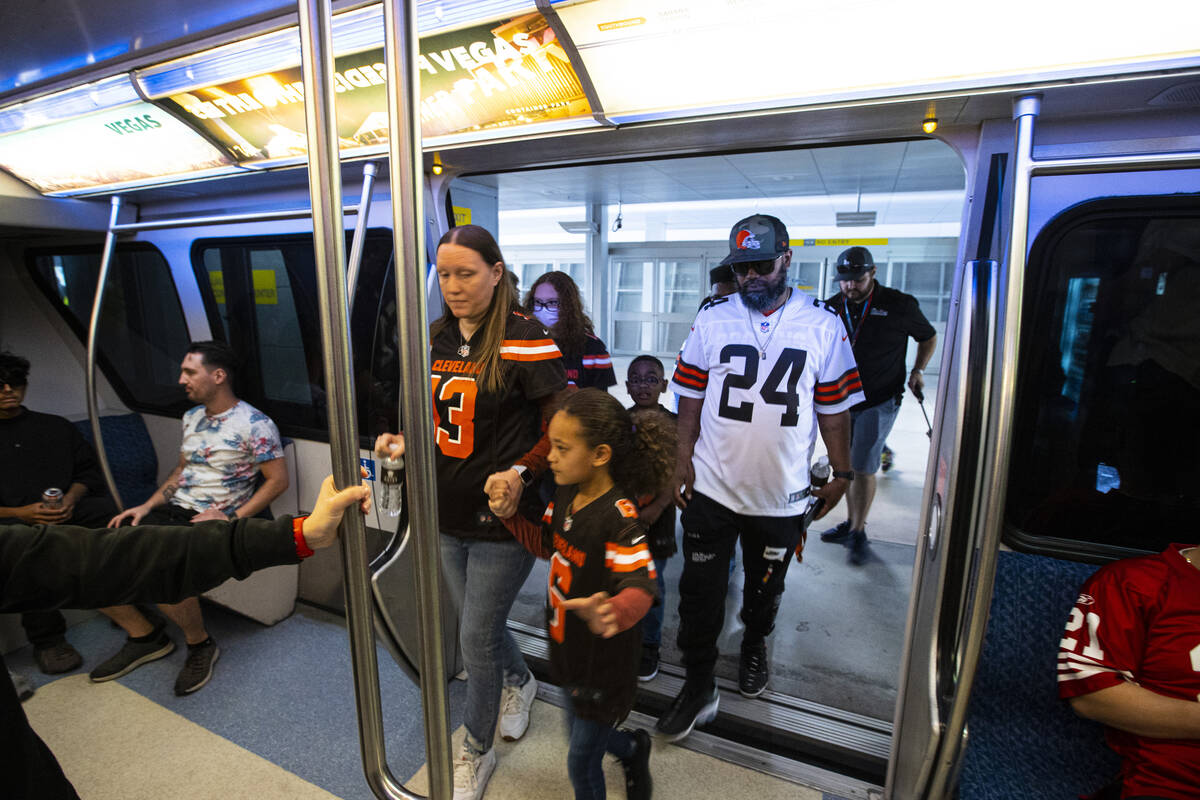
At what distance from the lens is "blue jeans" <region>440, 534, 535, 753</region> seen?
1.82 m

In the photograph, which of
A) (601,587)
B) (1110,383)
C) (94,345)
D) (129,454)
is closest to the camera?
(601,587)

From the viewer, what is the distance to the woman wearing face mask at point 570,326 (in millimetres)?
2791

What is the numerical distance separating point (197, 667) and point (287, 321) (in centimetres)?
177

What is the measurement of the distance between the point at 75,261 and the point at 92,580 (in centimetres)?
402

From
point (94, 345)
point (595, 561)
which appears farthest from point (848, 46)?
point (94, 345)

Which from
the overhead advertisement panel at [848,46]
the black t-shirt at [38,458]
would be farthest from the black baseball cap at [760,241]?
the black t-shirt at [38,458]

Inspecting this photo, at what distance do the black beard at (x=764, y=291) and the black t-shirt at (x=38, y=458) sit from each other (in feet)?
11.0

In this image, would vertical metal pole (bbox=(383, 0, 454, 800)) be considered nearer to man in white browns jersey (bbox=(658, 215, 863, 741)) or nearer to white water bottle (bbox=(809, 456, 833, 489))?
man in white browns jersey (bbox=(658, 215, 863, 741))

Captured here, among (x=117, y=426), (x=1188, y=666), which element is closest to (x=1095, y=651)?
(x=1188, y=666)

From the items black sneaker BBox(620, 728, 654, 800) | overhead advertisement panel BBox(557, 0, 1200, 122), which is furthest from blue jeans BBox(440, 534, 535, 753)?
overhead advertisement panel BBox(557, 0, 1200, 122)

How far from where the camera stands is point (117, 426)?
145 inches

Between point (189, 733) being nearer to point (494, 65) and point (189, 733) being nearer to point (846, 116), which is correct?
point (494, 65)

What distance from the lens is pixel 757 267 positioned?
208 centimetres

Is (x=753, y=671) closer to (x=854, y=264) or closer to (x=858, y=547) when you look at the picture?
(x=858, y=547)
